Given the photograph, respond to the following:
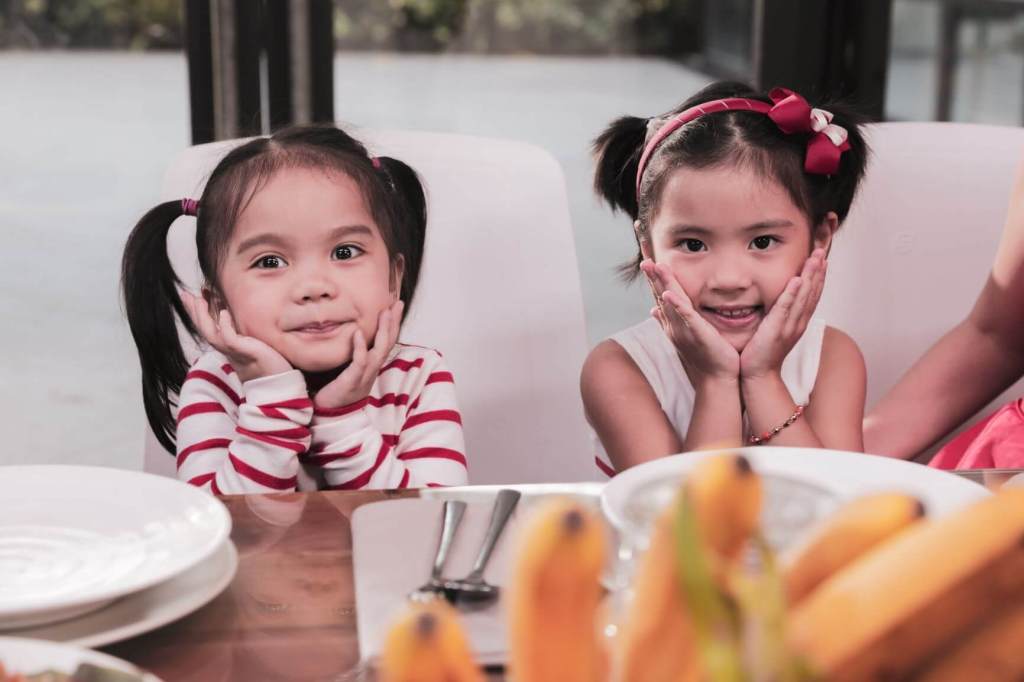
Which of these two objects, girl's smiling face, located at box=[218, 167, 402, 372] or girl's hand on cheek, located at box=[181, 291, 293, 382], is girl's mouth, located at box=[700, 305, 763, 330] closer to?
Result: girl's smiling face, located at box=[218, 167, 402, 372]

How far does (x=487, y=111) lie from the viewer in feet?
9.77

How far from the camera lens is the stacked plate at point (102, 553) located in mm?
734

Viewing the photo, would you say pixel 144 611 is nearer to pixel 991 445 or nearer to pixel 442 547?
pixel 442 547

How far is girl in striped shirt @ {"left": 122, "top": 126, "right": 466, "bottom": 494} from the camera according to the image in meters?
1.36

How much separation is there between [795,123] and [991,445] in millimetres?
439

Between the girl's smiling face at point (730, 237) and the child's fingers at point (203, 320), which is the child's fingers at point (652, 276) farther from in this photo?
the child's fingers at point (203, 320)

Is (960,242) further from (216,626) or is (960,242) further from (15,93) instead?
(15,93)

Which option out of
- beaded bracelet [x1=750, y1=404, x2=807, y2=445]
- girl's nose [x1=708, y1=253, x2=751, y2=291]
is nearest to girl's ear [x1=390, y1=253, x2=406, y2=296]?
girl's nose [x1=708, y1=253, x2=751, y2=291]

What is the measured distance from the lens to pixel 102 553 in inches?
33.8

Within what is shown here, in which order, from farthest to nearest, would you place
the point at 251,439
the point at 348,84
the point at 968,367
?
1. the point at 348,84
2. the point at 968,367
3. the point at 251,439

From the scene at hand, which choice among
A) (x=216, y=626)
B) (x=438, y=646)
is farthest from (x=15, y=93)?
(x=438, y=646)

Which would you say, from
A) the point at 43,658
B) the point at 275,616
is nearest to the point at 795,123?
the point at 275,616

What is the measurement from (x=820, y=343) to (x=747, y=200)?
0.23 metres

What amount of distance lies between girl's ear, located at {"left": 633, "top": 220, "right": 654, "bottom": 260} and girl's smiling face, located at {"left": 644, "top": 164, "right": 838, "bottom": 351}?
0.05 m
